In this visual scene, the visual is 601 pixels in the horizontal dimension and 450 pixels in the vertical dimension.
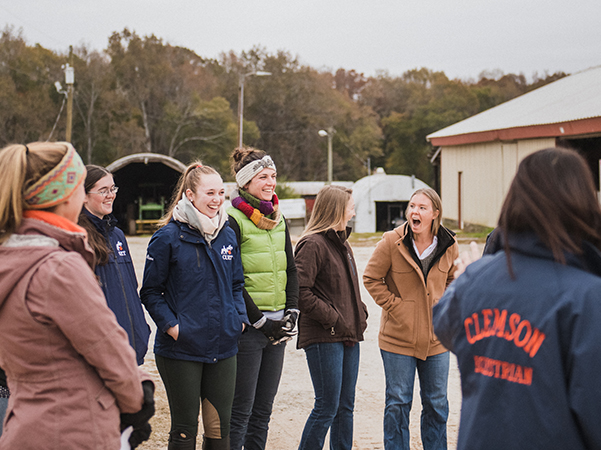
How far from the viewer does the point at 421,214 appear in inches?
162

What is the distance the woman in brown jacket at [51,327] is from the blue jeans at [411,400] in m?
2.23

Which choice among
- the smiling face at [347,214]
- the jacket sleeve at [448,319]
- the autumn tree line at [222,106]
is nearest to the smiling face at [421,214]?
the smiling face at [347,214]

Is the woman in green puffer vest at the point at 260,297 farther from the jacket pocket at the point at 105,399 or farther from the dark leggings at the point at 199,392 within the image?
the jacket pocket at the point at 105,399

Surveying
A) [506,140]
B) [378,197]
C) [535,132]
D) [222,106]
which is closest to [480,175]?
[506,140]

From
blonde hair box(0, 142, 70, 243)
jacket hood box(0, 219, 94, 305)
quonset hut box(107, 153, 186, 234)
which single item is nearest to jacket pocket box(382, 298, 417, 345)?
jacket hood box(0, 219, 94, 305)

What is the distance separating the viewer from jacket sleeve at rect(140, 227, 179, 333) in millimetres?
3391

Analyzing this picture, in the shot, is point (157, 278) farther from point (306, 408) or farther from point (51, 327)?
point (306, 408)

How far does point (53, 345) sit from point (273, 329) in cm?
192

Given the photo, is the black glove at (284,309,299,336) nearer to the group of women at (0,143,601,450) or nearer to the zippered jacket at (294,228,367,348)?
the zippered jacket at (294,228,367,348)

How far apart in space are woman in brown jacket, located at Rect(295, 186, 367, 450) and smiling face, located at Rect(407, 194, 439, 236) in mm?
456

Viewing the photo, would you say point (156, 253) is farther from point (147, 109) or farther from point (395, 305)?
point (147, 109)

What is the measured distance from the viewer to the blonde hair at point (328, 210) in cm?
424

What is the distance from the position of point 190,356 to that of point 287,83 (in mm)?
63173

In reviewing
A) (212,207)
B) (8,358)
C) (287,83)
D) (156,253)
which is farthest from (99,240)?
(287,83)
